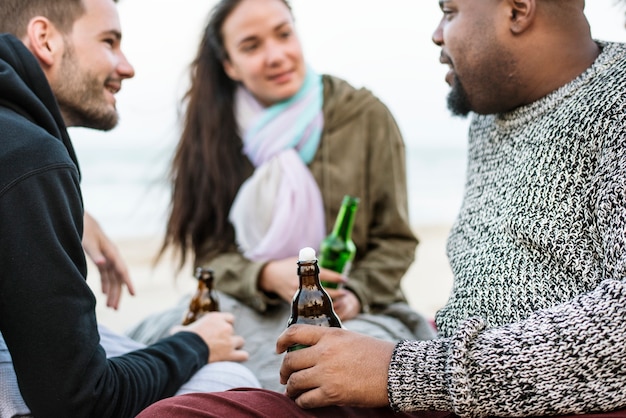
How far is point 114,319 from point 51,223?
5187 mm

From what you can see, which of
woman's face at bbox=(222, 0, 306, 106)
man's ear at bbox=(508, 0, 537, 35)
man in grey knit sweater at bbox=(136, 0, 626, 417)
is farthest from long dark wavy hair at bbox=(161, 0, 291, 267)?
man's ear at bbox=(508, 0, 537, 35)

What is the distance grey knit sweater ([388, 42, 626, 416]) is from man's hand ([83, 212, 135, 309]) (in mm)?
1238

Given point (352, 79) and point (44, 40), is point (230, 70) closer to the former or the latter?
point (44, 40)

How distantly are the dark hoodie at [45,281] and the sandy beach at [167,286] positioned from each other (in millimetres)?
3566

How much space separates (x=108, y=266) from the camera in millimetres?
2822

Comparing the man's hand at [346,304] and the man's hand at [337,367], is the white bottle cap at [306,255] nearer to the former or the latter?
A: the man's hand at [337,367]

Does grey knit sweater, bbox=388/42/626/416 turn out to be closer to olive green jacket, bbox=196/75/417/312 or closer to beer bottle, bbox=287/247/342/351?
beer bottle, bbox=287/247/342/351

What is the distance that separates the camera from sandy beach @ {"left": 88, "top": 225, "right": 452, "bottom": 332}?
7.04 m

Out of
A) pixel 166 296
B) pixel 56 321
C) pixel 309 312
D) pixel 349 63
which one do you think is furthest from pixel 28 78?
pixel 349 63

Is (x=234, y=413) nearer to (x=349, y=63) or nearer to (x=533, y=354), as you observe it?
(x=533, y=354)

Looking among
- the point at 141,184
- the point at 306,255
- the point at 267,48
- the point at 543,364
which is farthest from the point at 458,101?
the point at 141,184

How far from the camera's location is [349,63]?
1948 centimetres

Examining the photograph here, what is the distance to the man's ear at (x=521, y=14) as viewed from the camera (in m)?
2.14

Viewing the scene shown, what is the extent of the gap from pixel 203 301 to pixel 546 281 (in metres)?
1.54
